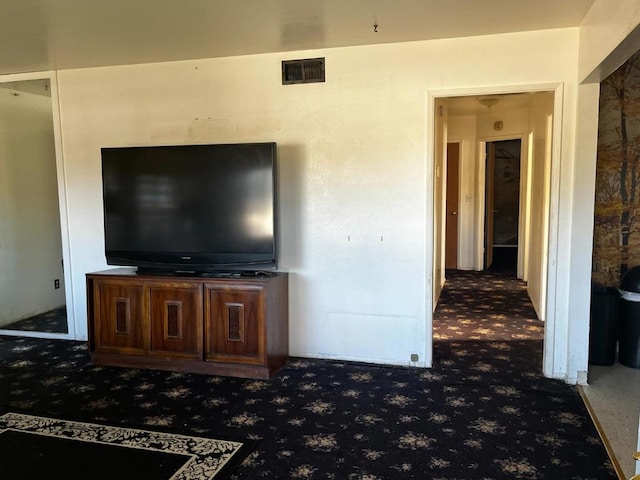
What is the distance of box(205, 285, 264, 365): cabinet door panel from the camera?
3.38 meters

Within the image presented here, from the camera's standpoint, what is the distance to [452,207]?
8070 mm

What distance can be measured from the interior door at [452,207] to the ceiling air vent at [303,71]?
490cm

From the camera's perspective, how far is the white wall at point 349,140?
3379 millimetres

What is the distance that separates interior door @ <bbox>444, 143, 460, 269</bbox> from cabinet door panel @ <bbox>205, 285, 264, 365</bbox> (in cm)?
525

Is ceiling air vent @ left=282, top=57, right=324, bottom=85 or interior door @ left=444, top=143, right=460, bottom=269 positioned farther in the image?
interior door @ left=444, top=143, right=460, bottom=269

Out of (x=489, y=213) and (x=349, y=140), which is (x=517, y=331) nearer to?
(x=349, y=140)

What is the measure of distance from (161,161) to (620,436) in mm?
3411

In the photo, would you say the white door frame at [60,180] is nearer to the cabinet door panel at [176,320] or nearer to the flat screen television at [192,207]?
the flat screen television at [192,207]

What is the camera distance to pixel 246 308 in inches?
134

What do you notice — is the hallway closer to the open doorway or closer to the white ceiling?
the open doorway

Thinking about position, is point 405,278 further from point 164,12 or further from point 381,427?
point 164,12

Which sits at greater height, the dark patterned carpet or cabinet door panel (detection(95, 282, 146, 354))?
cabinet door panel (detection(95, 282, 146, 354))

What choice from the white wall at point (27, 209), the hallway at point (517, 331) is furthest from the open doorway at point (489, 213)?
the white wall at point (27, 209)

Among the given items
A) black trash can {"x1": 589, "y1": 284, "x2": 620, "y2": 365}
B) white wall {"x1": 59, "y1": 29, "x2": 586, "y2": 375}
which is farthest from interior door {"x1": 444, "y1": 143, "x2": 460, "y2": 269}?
white wall {"x1": 59, "y1": 29, "x2": 586, "y2": 375}
